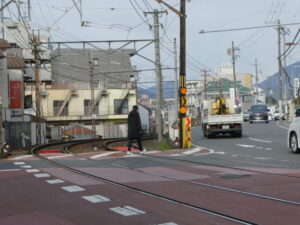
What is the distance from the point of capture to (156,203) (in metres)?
7.41

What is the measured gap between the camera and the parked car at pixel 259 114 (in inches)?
2260

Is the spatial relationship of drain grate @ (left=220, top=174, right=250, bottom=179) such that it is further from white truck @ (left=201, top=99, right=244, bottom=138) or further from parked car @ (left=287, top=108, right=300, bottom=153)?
white truck @ (left=201, top=99, right=244, bottom=138)

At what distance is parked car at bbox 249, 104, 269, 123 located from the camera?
188 ft

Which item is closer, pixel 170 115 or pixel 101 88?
pixel 170 115

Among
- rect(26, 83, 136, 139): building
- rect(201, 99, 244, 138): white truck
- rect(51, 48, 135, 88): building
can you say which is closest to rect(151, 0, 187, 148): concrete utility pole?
rect(201, 99, 244, 138): white truck

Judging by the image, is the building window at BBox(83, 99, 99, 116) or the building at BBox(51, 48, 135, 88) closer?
the building window at BBox(83, 99, 99, 116)

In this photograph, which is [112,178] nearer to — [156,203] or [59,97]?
[156,203]

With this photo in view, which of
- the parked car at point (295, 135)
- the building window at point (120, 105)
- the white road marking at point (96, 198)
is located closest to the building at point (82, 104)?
the building window at point (120, 105)

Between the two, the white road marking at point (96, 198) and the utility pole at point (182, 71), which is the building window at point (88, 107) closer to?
the utility pole at point (182, 71)

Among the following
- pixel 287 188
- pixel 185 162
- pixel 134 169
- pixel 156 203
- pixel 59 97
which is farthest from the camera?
pixel 59 97

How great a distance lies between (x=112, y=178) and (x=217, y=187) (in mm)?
2562

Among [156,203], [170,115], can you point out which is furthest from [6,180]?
[170,115]

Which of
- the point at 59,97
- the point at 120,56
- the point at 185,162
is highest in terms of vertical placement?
the point at 120,56

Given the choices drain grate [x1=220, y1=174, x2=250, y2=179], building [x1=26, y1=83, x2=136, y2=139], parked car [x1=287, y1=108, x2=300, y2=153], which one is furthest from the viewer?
building [x1=26, y1=83, x2=136, y2=139]
